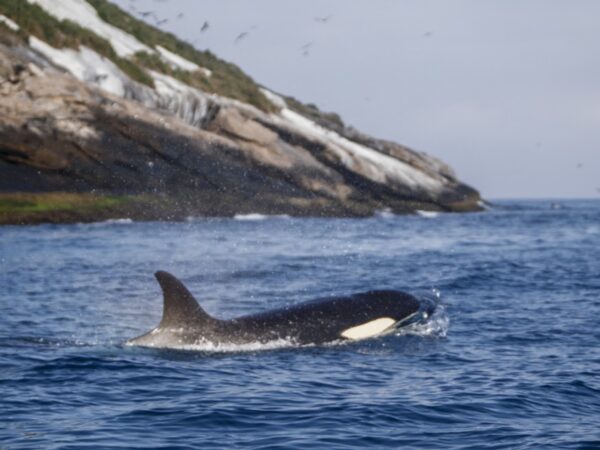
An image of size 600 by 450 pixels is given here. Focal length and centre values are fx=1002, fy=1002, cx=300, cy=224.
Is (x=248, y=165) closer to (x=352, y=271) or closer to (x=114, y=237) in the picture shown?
(x=114, y=237)

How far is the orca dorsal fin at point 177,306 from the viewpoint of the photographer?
13305mm

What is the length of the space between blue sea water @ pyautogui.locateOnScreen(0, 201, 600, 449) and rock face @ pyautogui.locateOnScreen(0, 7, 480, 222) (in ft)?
70.6

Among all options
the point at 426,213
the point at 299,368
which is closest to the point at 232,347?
the point at 299,368

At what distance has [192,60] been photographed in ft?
234

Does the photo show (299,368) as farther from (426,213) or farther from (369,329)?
(426,213)

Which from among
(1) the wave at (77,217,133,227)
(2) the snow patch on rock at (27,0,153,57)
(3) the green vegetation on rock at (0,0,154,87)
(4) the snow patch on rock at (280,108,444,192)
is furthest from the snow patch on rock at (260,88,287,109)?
(1) the wave at (77,217,133,227)

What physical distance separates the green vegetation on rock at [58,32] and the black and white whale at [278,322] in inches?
1633

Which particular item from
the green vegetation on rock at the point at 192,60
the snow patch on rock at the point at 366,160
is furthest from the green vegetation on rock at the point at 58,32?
the snow patch on rock at the point at 366,160

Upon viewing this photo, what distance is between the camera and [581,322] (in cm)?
1630

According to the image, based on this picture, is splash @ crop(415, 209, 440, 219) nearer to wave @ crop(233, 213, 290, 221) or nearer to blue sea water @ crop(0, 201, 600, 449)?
wave @ crop(233, 213, 290, 221)

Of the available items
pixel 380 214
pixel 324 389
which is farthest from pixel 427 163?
pixel 324 389

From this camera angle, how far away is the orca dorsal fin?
1330 cm

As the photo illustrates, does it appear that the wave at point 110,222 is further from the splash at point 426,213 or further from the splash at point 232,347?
the splash at point 232,347

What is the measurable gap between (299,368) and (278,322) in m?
1.82
